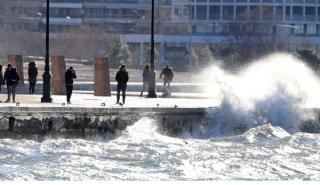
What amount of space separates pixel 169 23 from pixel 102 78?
11162cm

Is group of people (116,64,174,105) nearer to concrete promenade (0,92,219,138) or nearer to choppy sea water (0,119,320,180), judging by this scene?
concrete promenade (0,92,219,138)

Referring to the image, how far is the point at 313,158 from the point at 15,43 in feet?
365

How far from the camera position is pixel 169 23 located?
168125 mm

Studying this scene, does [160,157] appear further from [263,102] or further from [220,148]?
[263,102]

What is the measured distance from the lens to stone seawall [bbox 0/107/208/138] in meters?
39.7

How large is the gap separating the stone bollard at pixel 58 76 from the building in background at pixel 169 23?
81.9m

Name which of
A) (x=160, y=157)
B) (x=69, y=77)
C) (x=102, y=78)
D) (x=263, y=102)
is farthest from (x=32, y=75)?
(x=160, y=157)

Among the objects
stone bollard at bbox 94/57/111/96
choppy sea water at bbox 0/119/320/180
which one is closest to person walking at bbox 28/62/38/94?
stone bollard at bbox 94/57/111/96

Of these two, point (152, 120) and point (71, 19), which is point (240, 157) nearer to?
point (152, 120)

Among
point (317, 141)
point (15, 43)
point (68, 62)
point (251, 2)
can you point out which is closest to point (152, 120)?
point (317, 141)

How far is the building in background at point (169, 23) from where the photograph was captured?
146 m

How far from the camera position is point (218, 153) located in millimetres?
37812

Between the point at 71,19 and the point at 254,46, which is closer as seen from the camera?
the point at 254,46

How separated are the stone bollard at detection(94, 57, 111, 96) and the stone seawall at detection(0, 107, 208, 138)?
12306 millimetres
